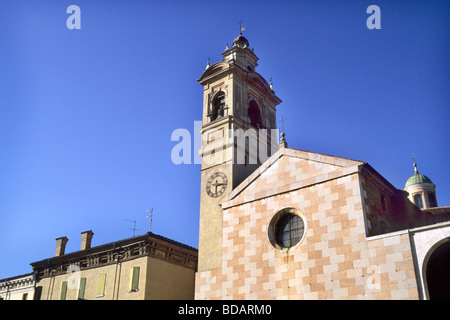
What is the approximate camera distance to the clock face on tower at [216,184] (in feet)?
85.1

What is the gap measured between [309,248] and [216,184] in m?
8.10

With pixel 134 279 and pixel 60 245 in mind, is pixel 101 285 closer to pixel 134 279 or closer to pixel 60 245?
pixel 134 279

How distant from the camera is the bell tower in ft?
83.9

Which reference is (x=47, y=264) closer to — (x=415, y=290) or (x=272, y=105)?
(x=272, y=105)

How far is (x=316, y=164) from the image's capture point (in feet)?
69.6

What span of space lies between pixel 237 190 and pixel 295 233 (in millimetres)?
4222

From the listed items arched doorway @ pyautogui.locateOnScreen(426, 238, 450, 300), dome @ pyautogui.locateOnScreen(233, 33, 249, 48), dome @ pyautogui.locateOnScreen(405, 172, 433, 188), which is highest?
dome @ pyautogui.locateOnScreen(233, 33, 249, 48)

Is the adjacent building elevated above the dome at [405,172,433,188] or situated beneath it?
situated beneath

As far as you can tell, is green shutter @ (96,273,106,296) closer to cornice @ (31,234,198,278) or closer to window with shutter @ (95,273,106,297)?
window with shutter @ (95,273,106,297)

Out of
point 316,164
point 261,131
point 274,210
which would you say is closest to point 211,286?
point 274,210

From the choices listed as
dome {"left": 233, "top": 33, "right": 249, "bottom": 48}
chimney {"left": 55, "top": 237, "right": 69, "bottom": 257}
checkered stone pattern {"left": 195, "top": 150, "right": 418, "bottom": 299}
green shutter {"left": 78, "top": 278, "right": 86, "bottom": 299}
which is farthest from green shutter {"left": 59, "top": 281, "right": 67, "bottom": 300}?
dome {"left": 233, "top": 33, "right": 249, "bottom": 48}

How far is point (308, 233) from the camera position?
20.1 meters

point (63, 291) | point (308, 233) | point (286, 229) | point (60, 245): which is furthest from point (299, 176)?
point (60, 245)

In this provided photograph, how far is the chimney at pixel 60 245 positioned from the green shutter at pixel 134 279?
8.71 meters
